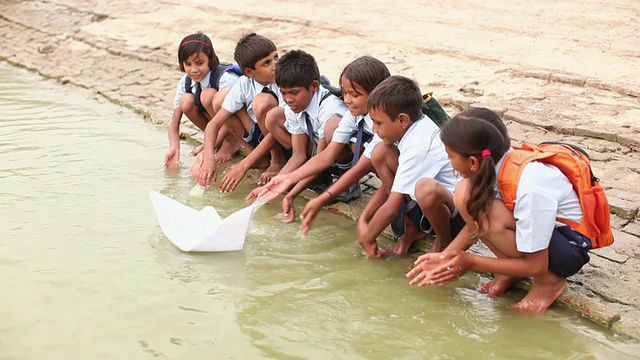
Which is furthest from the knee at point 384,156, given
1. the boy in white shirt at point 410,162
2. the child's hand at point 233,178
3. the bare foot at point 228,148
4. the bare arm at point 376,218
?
the bare foot at point 228,148

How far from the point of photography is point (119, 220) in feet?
13.9

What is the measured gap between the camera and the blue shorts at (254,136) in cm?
495

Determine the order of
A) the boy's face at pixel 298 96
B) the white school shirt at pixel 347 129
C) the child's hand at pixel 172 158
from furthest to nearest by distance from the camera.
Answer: the child's hand at pixel 172 158, the boy's face at pixel 298 96, the white school shirt at pixel 347 129

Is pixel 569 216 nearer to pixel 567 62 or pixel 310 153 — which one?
pixel 310 153

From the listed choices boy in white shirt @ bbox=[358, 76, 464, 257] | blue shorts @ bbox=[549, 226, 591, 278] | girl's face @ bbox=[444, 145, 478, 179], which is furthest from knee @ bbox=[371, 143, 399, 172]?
blue shorts @ bbox=[549, 226, 591, 278]

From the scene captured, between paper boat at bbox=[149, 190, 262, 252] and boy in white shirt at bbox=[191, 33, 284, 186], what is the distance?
0.77 m

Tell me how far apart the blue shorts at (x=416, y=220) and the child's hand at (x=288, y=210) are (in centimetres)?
63

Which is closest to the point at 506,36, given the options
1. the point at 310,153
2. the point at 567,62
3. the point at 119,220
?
the point at 567,62

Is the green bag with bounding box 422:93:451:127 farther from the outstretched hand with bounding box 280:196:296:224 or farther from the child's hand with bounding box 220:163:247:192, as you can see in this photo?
the child's hand with bounding box 220:163:247:192

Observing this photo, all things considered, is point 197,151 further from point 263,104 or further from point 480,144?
point 480,144

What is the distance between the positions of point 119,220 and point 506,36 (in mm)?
4646

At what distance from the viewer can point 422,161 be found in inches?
136

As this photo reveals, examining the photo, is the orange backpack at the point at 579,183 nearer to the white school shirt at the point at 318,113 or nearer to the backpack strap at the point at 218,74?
the white school shirt at the point at 318,113

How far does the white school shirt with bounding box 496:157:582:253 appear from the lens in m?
2.92
